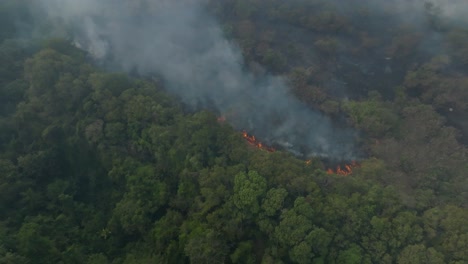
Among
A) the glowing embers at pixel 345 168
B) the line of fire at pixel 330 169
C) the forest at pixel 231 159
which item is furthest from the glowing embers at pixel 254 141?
the glowing embers at pixel 345 168

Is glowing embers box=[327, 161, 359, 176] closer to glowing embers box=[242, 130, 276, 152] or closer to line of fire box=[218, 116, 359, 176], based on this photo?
line of fire box=[218, 116, 359, 176]

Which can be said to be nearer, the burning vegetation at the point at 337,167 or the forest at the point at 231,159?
the forest at the point at 231,159

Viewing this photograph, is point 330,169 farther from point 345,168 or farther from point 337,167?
point 345,168

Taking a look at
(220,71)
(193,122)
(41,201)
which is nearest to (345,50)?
(220,71)

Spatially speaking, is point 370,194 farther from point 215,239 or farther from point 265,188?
point 215,239

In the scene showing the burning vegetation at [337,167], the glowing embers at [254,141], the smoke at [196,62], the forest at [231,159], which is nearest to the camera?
the forest at [231,159]

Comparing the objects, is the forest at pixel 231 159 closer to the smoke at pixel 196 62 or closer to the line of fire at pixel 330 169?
the line of fire at pixel 330 169

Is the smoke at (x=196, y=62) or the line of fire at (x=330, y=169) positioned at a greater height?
the smoke at (x=196, y=62)

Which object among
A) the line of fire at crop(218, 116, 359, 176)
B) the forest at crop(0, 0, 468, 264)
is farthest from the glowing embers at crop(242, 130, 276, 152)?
the forest at crop(0, 0, 468, 264)
